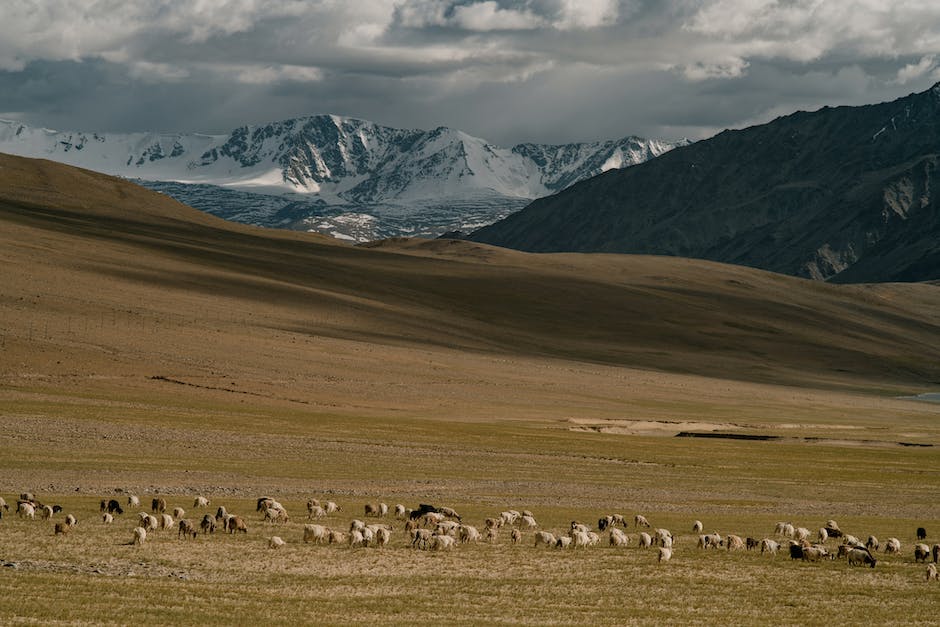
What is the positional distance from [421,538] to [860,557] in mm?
12802

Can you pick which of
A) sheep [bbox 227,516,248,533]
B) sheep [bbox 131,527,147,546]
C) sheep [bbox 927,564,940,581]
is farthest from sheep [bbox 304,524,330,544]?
sheep [bbox 927,564,940,581]

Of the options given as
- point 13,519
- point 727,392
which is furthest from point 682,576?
point 727,392

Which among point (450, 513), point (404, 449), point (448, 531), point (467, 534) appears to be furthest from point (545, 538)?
point (404, 449)

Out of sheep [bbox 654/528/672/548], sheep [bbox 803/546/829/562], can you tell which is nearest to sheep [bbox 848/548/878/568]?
sheep [bbox 803/546/829/562]

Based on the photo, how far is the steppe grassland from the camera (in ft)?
88.0

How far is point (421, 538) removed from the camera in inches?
1393

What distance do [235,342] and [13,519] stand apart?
75.3m

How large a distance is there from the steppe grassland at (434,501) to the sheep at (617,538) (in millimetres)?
416

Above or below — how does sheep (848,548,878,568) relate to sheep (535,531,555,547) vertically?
above

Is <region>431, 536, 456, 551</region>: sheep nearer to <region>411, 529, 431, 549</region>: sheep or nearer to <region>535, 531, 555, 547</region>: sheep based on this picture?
<region>411, 529, 431, 549</region>: sheep

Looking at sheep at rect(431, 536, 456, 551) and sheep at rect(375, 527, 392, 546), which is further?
sheep at rect(375, 527, 392, 546)

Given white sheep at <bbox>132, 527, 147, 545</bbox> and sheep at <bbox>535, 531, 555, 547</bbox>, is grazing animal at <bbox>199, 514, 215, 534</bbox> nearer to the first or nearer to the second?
white sheep at <bbox>132, 527, 147, 545</bbox>

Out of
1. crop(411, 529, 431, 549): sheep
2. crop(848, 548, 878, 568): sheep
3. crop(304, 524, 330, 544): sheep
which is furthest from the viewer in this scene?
crop(304, 524, 330, 544): sheep

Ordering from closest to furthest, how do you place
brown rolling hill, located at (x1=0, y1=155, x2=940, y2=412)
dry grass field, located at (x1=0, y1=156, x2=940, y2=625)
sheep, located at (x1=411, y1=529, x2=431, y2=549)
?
dry grass field, located at (x1=0, y1=156, x2=940, y2=625)
sheep, located at (x1=411, y1=529, x2=431, y2=549)
brown rolling hill, located at (x1=0, y1=155, x2=940, y2=412)
